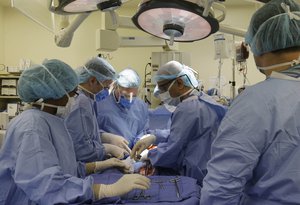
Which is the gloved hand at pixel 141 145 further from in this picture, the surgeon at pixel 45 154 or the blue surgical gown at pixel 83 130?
the surgeon at pixel 45 154

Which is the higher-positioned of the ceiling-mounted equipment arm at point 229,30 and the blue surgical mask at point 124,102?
the ceiling-mounted equipment arm at point 229,30

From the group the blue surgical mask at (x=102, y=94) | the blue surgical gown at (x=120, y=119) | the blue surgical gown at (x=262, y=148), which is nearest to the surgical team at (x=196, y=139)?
the blue surgical gown at (x=262, y=148)

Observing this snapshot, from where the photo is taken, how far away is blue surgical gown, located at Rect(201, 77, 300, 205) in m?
0.94

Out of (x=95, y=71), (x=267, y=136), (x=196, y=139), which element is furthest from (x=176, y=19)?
(x=95, y=71)

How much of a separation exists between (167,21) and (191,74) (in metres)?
0.89

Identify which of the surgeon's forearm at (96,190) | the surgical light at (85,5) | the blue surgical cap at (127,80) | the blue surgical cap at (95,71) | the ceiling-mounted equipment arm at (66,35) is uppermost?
the surgical light at (85,5)

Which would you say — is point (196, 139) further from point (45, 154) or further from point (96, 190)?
point (45, 154)

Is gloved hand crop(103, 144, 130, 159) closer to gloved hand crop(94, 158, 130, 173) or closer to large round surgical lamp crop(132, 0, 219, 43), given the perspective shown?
gloved hand crop(94, 158, 130, 173)

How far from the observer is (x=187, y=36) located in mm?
1234

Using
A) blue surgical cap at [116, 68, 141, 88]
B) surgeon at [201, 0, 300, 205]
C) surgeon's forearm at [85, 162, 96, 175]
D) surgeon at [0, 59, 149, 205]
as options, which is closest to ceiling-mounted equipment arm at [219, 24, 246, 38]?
surgeon at [201, 0, 300, 205]

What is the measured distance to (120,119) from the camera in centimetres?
249

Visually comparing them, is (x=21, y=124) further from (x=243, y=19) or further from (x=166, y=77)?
(x=243, y=19)

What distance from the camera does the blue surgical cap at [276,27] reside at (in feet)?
3.29

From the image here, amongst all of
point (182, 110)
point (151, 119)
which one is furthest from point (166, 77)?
point (151, 119)
